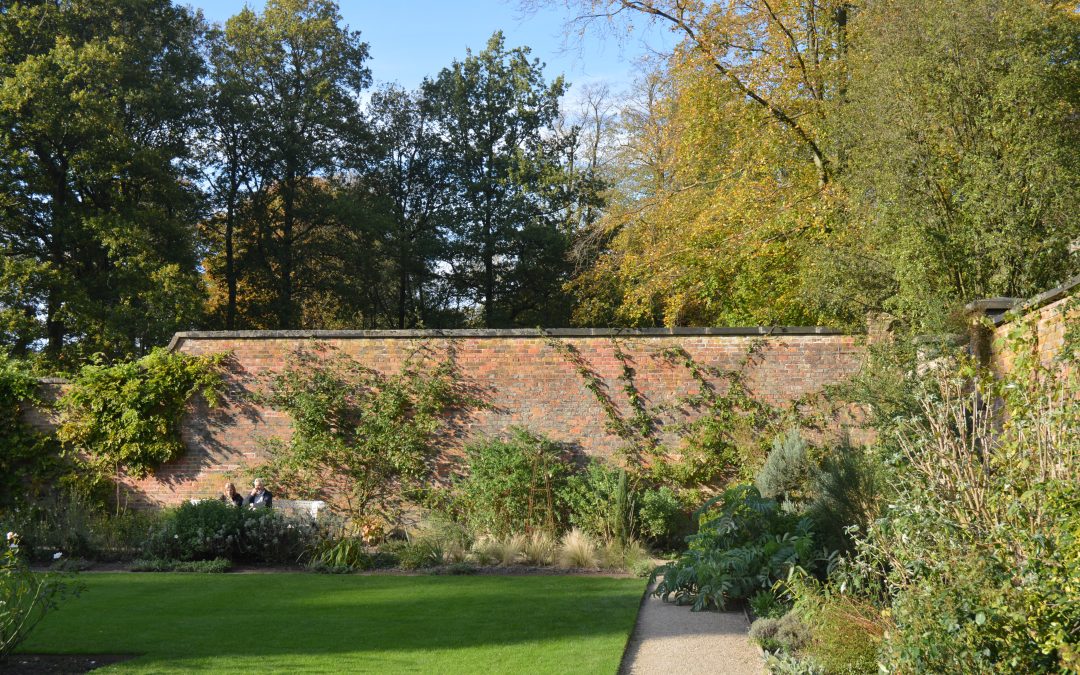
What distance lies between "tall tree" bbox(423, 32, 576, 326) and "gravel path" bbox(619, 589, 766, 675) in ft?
66.6

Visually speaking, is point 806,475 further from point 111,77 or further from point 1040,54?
point 111,77

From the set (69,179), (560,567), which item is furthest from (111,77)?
(560,567)

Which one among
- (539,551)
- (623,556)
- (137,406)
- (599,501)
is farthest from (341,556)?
(137,406)

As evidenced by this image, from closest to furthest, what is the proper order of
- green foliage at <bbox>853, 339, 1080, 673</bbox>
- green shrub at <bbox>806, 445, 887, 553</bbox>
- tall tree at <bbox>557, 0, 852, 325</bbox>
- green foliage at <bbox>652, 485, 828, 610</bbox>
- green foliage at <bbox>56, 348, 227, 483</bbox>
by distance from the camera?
green foliage at <bbox>853, 339, 1080, 673</bbox> < green foliage at <bbox>652, 485, 828, 610</bbox> < green shrub at <bbox>806, 445, 887, 553</bbox> < green foliage at <bbox>56, 348, 227, 483</bbox> < tall tree at <bbox>557, 0, 852, 325</bbox>

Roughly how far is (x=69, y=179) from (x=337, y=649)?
66.5 feet

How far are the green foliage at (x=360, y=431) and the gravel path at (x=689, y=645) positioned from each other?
566 centimetres

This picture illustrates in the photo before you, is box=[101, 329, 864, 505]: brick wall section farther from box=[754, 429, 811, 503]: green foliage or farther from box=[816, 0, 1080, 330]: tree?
box=[754, 429, 811, 503]: green foliage

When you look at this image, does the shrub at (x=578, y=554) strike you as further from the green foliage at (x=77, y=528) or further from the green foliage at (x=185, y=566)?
the green foliage at (x=77, y=528)

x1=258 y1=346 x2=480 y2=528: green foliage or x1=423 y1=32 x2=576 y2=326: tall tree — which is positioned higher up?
x1=423 y1=32 x2=576 y2=326: tall tree

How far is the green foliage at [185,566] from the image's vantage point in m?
10.5

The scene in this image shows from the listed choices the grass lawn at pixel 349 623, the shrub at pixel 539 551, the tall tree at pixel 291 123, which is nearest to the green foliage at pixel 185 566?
the grass lawn at pixel 349 623

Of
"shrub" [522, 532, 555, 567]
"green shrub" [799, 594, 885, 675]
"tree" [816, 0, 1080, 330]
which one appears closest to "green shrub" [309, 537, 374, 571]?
"shrub" [522, 532, 555, 567]

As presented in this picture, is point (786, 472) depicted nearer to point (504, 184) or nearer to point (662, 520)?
point (662, 520)

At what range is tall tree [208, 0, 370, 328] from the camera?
1050 inches
